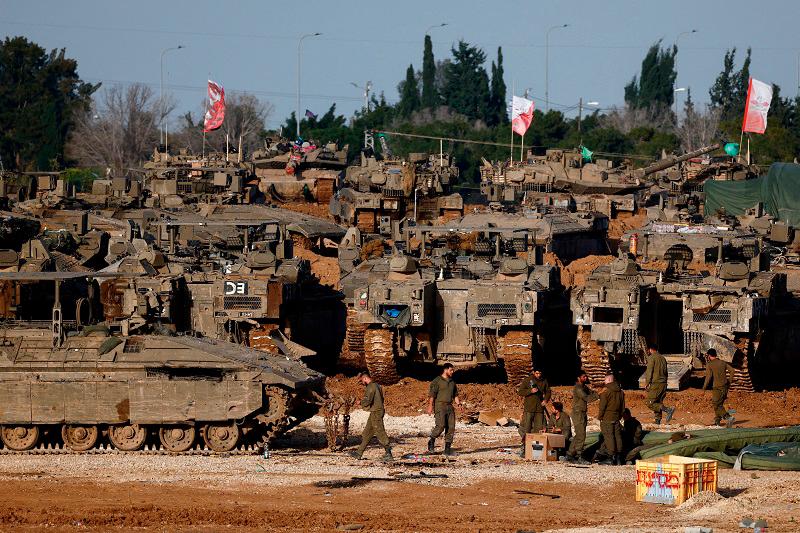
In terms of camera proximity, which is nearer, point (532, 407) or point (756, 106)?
point (532, 407)

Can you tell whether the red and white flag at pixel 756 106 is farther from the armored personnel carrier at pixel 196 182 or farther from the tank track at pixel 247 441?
the tank track at pixel 247 441

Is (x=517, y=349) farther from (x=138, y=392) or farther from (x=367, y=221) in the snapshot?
(x=367, y=221)

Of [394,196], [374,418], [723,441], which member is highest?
[394,196]

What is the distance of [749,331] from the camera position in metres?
26.7

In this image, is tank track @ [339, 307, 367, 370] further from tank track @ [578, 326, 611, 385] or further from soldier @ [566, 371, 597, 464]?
soldier @ [566, 371, 597, 464]

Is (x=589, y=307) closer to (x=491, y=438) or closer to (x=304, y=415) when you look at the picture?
(x=491, y=438)

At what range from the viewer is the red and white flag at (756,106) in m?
52.2

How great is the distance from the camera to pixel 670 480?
57.5 feet

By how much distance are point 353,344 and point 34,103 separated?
67418 millimetres

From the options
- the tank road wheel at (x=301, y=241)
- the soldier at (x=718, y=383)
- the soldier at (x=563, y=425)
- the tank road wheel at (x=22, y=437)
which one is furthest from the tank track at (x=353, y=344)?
the tank road wheel at (x=301, y=241)

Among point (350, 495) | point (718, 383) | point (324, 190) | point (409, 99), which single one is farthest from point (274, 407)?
point (409, 99)

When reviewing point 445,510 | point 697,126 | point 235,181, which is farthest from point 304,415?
point 697,126

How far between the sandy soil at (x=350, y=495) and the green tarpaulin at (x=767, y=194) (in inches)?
1019

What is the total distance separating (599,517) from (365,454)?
5.18m
